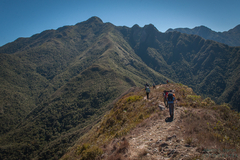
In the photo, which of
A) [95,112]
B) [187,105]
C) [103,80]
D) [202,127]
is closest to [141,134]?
[202,127]

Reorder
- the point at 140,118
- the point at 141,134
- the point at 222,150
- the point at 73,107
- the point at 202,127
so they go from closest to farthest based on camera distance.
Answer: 1. the point at 222,150
2. the point at 202,127
3. the point at 141,134
4. the point at 140,118
5. the point at 73,107

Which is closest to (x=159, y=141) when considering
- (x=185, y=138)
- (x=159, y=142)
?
(x=159, y=142)

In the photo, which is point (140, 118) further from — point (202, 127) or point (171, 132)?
point (202, 127)

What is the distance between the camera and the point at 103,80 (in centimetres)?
19400

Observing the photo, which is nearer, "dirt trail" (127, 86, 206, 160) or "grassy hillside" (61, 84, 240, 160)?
"grassy hillside" (61, 84, 240, 160)

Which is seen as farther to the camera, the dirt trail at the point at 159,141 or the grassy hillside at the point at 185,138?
the dirt trail at the point at 159,141

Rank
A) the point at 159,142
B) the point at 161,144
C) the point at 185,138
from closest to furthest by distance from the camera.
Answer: the point at 185,138 → the point at 161,144 → the point at 159,142

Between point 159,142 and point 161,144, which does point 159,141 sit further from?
point 161,144

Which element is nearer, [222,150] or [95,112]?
[222,150]

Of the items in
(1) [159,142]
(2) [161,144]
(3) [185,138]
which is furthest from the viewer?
(1) [159,142]

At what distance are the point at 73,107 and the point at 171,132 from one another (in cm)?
17825

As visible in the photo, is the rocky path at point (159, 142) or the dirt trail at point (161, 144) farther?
the rocky path at point (159, 142)

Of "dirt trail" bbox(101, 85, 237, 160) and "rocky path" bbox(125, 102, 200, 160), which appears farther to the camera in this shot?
"rocky path" bbox(125, 102, 200, 160)

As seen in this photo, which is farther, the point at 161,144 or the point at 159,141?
the point at 159,141
